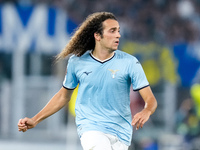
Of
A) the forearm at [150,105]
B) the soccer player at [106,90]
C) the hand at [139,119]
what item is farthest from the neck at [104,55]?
the hand at [139,119]

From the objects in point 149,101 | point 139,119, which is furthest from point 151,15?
point 139,119

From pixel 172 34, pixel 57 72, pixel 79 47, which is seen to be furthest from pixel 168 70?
pixel 79 47

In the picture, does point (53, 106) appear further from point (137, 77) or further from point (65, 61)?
point (65, 61)

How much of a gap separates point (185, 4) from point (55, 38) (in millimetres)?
4643

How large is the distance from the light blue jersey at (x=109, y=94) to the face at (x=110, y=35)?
0.14 meters

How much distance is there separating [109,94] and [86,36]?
797 millimetres

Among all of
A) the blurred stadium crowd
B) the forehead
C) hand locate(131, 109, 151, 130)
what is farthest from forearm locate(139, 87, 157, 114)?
the blurred stadium crowd

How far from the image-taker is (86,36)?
731 centimetres

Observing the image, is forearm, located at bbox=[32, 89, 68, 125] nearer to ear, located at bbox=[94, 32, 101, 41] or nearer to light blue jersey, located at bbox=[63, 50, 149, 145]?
light blue jersey, located at bbox=[63, 50, 149, 145]

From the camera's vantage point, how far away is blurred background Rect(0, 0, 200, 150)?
1917 centimetres

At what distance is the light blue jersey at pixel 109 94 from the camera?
6.84 meters

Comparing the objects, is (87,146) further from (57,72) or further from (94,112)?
(57,72)

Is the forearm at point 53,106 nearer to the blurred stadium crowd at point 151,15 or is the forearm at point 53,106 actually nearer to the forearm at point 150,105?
the forearm at point 150,105

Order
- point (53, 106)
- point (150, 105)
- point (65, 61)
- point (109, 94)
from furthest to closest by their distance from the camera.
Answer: point (65, 61) → point (53, 106) → point (109, 94) → point (150, 105)
